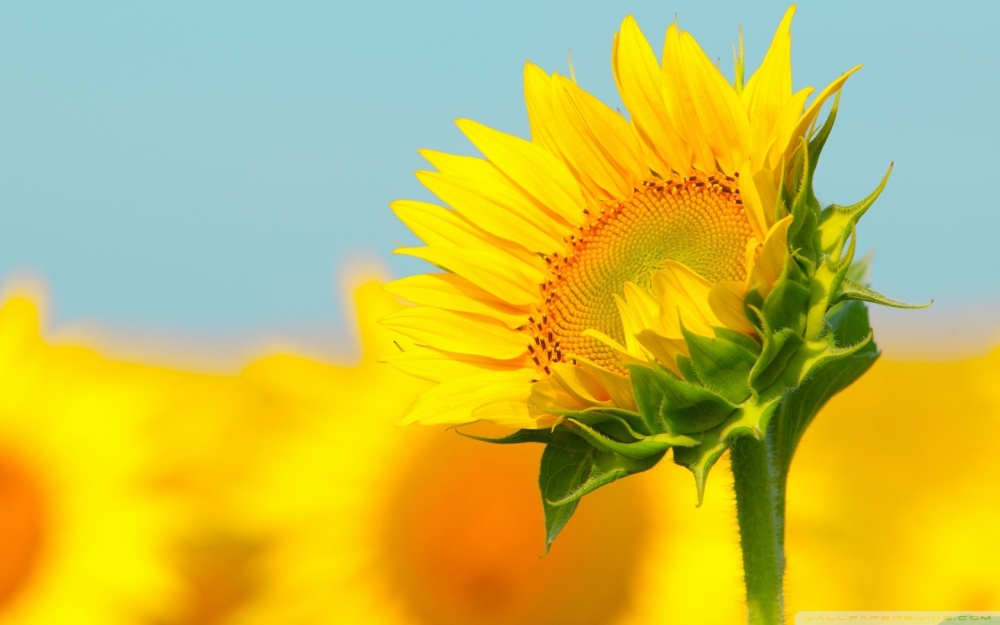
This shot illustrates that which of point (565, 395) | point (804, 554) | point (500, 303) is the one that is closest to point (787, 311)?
point (565, 395)

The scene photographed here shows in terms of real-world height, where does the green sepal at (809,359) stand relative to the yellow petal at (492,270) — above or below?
below

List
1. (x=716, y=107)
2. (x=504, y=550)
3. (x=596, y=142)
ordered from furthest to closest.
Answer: (x=504, y=550) → (x=596, y=142) → (x=716, y=107)

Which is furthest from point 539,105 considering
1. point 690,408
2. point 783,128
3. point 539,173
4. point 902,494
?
point 902,494

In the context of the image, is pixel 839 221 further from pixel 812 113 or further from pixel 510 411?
pixel 510 411

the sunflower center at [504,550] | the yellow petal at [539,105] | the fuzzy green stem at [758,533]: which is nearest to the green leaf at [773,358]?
the fuzzy green stem at [758,533]

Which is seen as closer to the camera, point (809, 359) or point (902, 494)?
point (809, 359)

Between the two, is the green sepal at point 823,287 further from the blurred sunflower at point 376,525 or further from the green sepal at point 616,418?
the blurred sunflower at point 376,525

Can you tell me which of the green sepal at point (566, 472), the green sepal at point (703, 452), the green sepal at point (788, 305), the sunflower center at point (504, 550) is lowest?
the sunflower center at point (504, 550)

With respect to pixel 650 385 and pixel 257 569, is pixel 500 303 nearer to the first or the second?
pixel 650 385
